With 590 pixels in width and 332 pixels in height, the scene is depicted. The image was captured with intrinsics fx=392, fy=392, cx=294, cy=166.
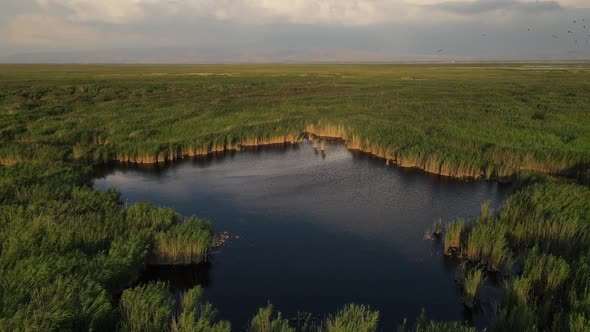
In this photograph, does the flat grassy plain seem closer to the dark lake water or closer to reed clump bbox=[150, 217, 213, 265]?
reed clump bbox=[150, 217, 213, 265]

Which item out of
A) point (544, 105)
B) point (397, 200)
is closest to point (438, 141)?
point (397, 200)

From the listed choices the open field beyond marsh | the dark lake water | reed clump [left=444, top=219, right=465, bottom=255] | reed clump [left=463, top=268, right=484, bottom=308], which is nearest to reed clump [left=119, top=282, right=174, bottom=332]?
the dark lake water

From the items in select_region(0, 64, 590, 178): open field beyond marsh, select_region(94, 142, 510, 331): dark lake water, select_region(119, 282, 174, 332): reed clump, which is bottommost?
select_region(94, 142, 510, 331): dark lake water

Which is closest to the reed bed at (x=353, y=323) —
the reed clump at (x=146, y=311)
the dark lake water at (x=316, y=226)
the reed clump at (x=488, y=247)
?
the dark lake water at (x=316, y=226)

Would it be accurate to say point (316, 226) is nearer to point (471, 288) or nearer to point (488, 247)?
point (488, 247)

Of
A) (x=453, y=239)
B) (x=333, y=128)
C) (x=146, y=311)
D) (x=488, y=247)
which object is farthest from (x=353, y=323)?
(x=333, y=128)

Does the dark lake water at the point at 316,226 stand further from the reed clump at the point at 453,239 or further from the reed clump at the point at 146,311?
the reed clump at the point at 146,311

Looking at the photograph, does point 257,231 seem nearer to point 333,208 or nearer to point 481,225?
point 333,208
